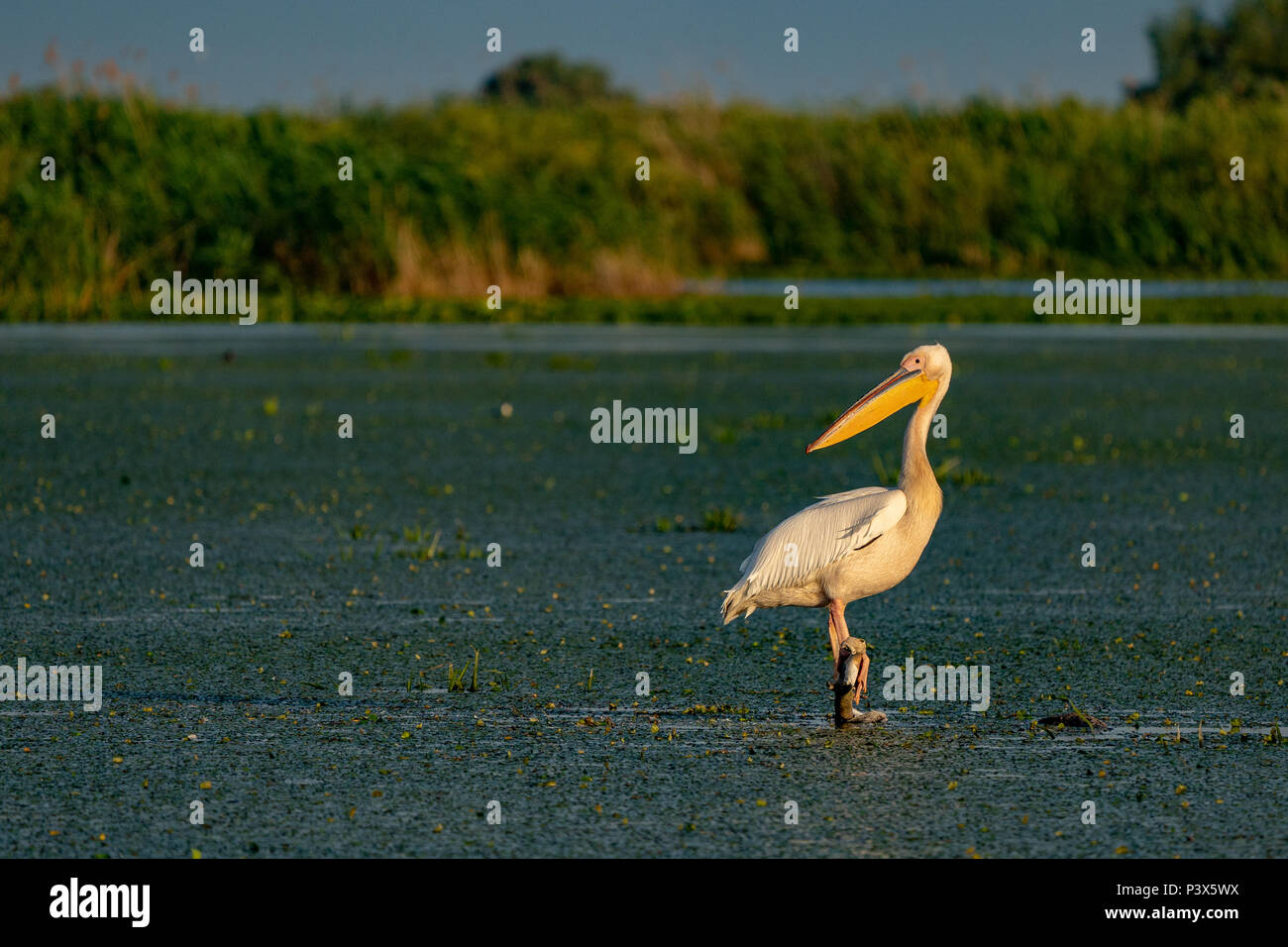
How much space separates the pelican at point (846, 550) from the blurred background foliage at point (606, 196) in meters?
24.0

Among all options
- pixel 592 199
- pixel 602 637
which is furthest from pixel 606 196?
pixel 602 637

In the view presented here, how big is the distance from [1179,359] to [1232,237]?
46.1 feet

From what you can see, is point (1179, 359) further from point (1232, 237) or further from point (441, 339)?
point (1232, 237)

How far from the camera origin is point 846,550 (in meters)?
6.54

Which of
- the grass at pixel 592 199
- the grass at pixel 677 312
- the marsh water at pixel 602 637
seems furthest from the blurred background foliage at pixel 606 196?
the marsh water at pixel 602 637

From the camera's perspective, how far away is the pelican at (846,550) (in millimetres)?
6535

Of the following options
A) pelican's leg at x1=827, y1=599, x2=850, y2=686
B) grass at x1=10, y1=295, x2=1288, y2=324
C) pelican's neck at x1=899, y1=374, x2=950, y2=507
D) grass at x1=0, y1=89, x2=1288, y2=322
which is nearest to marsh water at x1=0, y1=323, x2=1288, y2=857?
pelican's leg at x1=827, y1=599, x2=850, y2=686

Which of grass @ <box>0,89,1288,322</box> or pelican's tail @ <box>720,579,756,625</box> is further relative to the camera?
grass @ <box>0,89,1288,322</box>

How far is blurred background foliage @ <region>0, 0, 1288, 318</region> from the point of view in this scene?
31734mm

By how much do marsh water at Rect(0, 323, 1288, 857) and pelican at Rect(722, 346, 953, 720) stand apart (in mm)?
412

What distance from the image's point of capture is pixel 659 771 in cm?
607

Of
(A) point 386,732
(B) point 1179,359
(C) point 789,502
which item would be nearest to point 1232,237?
(B) point 1179,359

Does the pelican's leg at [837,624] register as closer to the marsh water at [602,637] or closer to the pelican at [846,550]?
the pelican at [846,550]

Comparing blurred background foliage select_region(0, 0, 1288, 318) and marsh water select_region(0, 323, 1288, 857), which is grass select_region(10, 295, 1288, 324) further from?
marsh water select_region(0, 323, 1288, 857)
